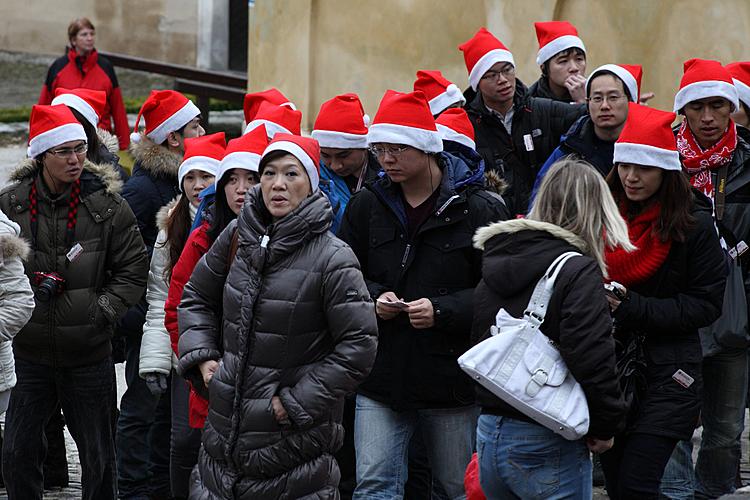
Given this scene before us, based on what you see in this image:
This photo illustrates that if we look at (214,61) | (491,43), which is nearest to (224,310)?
(491,43)

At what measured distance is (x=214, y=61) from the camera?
23.0 m

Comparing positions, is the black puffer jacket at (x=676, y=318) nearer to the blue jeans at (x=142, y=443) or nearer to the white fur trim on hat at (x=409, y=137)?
the white fur trim on hat at (x=409, y=137)

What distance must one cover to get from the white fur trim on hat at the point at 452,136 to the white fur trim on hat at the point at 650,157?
117 centimetres

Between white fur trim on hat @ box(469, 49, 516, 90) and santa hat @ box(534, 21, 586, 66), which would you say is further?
santa hat @ box(534, 21, 586, 66)

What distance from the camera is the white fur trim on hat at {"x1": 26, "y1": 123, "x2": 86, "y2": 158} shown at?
6.80 meters

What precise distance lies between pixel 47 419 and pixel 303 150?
7.22ft

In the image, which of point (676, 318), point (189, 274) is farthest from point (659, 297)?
point (189, 274)

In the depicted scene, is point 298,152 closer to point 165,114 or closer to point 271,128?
point 271,128

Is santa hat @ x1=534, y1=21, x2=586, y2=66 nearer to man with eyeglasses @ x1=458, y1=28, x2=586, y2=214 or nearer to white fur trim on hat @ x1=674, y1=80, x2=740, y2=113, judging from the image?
man with eyeglasses @ x1=458, y1=28, x2=586, y2=214

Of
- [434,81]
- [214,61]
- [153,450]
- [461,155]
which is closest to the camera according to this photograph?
[461,155]

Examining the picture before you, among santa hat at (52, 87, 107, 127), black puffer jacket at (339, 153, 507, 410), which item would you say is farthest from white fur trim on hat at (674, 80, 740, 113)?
santa hat at (52, 87, 107, 127)

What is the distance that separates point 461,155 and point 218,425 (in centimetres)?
200

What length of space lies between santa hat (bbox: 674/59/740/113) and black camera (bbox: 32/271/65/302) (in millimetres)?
3105

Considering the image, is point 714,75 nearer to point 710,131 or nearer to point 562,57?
point 710,131
